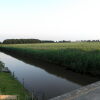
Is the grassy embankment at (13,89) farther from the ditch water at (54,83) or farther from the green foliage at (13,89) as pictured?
the ditch water at (54,83)

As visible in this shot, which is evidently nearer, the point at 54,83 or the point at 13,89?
the point at 13,89

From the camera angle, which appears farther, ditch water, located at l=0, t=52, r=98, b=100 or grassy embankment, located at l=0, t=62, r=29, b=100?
ditch water, located at l=0, t=52, r=98, b=100

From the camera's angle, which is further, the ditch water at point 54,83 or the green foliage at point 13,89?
the ditch water at point 54,83

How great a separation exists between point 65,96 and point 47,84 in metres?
10.4

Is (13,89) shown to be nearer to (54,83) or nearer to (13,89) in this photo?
(13,89)

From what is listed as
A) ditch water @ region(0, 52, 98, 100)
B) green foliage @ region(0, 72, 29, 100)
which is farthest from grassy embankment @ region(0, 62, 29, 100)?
ditch water @ region(0, 52, 98, 100)

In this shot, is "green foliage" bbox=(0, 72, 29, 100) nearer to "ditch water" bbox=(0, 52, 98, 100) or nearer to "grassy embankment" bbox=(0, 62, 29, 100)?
"grassy embankment" bbox=(0, 62, 29, 100)

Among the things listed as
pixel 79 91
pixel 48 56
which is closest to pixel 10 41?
pixel 48 56

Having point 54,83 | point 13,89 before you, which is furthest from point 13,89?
point 54,83

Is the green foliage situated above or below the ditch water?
above

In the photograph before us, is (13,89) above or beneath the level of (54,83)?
above

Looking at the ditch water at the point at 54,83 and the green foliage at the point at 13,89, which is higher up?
the green foliage at the point at 13,89

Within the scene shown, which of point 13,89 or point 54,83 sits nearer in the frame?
point 13,89

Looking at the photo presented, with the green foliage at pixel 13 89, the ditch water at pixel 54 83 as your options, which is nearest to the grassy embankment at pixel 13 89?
the green foliage at pixel 13 89
